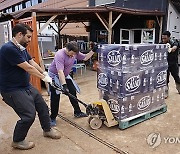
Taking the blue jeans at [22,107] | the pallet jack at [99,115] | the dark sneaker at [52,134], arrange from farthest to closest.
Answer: the pallet jack at [99,115], the dark sneaker at [52,134], the blue jeans at [22,107]

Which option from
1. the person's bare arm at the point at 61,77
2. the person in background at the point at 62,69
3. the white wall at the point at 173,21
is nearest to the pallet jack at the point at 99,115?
the person's bare arm at the point at 61,77

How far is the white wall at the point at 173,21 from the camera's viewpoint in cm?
986

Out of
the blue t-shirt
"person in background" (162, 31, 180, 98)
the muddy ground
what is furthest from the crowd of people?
"person in background" (162, 31, 180, 98)

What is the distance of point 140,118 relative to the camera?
4172 millimetres

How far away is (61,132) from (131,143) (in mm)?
1252

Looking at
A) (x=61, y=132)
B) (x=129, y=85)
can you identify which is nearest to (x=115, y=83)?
(x=129, y=85)

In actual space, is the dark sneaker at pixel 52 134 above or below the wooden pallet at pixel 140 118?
below

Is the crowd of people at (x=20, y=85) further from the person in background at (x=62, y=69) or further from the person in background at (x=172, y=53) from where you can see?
the person in background at (x=172, y=53)

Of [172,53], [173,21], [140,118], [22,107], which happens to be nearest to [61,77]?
[22,107]

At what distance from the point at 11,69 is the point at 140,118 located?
254 cm

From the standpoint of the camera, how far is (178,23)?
34.2 feet

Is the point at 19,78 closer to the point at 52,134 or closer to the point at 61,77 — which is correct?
the point at 61,77

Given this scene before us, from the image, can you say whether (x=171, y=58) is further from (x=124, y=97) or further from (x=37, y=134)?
(x=37, y=134)

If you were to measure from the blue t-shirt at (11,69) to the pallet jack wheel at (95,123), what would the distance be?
4.41ft
